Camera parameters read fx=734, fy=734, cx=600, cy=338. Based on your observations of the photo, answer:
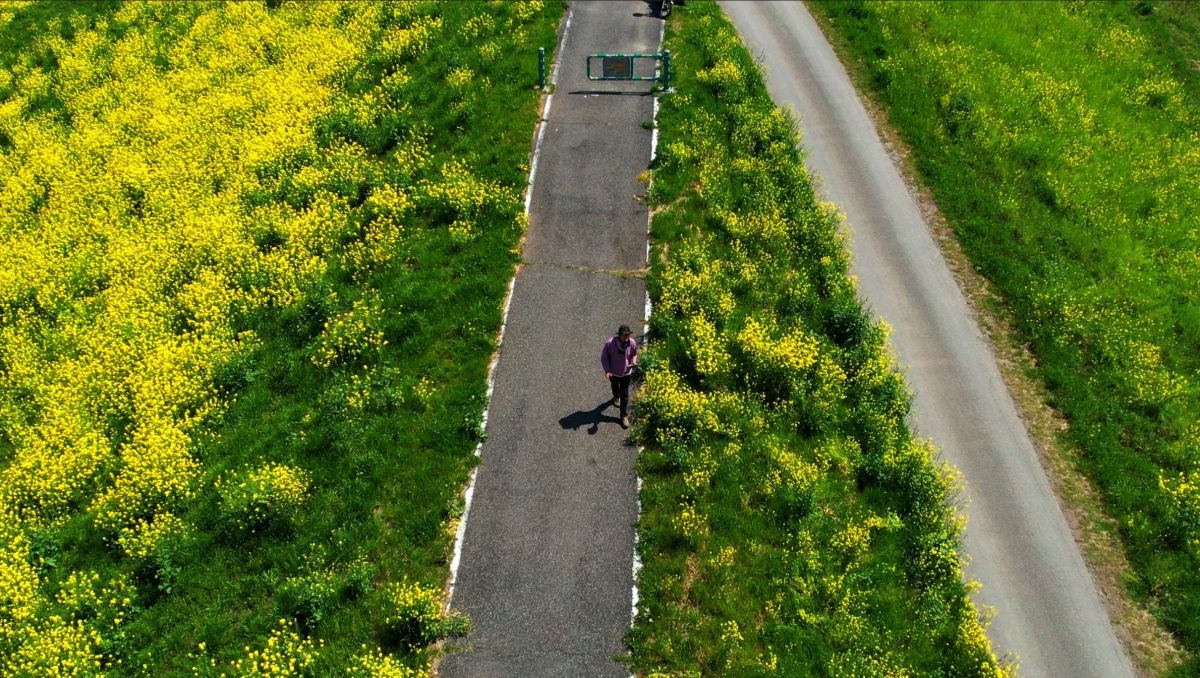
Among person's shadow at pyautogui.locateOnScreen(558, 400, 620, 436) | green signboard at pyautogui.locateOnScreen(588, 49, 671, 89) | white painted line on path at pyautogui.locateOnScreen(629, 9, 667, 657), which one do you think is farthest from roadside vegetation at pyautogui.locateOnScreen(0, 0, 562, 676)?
white painted line on path at pyautogui.locateOnScreen(629, 9, 667, 657)

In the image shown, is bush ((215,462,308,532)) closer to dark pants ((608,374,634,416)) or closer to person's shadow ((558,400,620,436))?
person's shadow ((558,400,620,436))

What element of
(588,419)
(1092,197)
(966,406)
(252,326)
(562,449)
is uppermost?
(1092,197)

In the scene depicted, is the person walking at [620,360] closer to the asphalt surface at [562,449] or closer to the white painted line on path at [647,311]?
the asphalt surface at [562,449]

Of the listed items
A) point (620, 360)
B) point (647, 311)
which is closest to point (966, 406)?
point (647, 311)

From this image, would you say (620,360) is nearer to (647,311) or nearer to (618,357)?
(618,357)

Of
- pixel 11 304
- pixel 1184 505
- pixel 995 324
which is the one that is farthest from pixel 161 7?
pixel 1184 505

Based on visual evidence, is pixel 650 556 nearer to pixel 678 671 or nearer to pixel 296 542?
pixel 678 671
